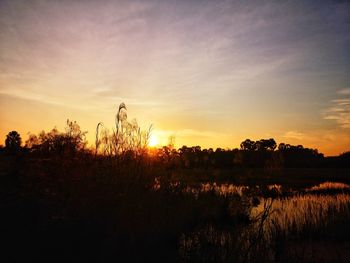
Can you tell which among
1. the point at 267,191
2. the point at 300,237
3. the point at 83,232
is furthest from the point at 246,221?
the point at 267,191

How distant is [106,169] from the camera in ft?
24.1

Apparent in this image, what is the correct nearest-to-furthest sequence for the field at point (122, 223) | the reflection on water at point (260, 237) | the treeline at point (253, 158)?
1. the reflection on water at point (260, 237)
2. the field at point (122, 223)
3. the treeline at point (253, 158)

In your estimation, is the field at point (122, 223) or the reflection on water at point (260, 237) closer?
the reflection on water at point (260, 237)

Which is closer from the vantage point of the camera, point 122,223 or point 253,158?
point 122,223

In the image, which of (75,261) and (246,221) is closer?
(75,261)

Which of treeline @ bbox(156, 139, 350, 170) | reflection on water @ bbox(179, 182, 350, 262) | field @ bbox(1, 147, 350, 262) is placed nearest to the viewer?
reflection on water @ bbox(179, 182, 350, 262)

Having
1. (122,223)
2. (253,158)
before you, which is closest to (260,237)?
(122,223)

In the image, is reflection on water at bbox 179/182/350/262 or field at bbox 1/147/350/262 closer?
reflection on water at bbox 179/182/350/262

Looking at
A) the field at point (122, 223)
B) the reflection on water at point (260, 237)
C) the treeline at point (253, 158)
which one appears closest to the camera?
the reflection on water at point (260, 237)

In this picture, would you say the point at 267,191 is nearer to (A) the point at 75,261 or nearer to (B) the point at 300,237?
(B) the point at 300,237

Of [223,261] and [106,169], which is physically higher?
[106,169]

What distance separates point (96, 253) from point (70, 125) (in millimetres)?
5403

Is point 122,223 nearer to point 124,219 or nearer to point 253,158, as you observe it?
point 124,219

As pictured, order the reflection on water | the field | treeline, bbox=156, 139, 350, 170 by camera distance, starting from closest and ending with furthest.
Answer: the reflection on water
the field
treeline, bbox=156, 139, 350, 170
